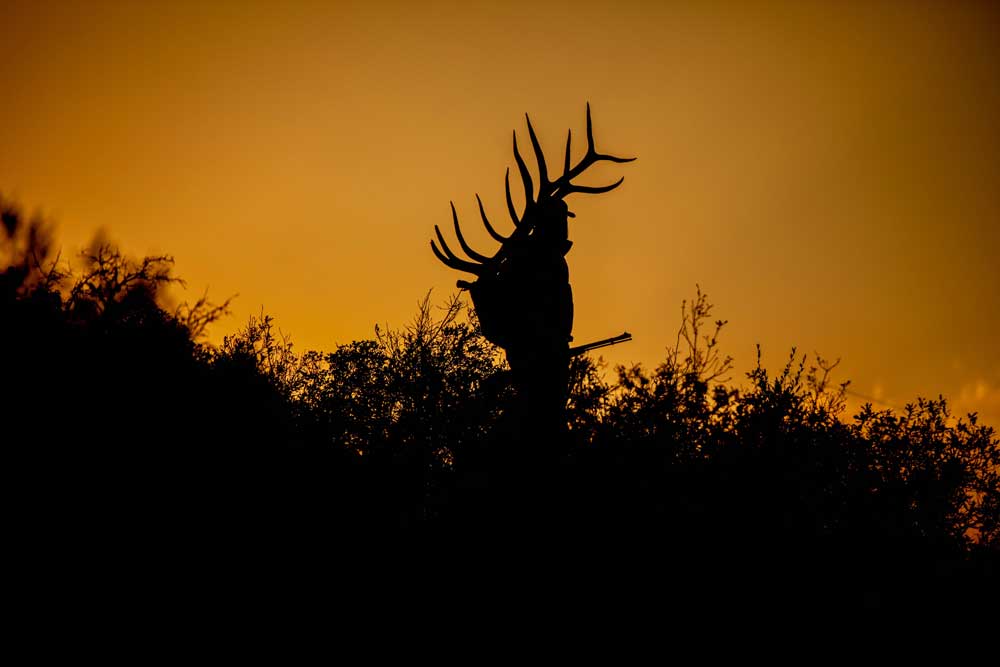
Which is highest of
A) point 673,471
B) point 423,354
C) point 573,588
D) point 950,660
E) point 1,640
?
point 423,354

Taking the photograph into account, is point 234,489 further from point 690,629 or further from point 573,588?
point 690,629

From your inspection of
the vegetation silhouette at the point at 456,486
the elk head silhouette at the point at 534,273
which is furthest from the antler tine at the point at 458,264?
the vegetation silhouette at the point at 456,486

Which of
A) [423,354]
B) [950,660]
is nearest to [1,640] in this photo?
[950,660]

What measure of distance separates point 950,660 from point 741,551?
2.43 metres

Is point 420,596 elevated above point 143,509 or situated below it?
below

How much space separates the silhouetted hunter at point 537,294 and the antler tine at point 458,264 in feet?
0.50

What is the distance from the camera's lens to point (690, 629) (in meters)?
5.82

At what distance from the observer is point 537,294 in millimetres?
6957

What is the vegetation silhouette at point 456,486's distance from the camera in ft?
20.3

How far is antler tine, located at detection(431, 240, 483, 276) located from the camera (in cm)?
821

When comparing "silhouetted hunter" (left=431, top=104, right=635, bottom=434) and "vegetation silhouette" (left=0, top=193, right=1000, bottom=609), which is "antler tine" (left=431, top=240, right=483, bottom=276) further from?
"vegetation silhouette" (left=0, top=193, right=1000, bottom=609)

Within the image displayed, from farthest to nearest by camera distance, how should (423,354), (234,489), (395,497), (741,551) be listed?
1. (423,354)
2. (395,497)
3. (234,489)
4. (741,551)

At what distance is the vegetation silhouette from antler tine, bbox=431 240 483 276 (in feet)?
5.59

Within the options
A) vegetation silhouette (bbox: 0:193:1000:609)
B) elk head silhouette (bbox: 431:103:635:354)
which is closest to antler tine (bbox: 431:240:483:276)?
elk head silhouette (bbox: 431:103:635:354)
